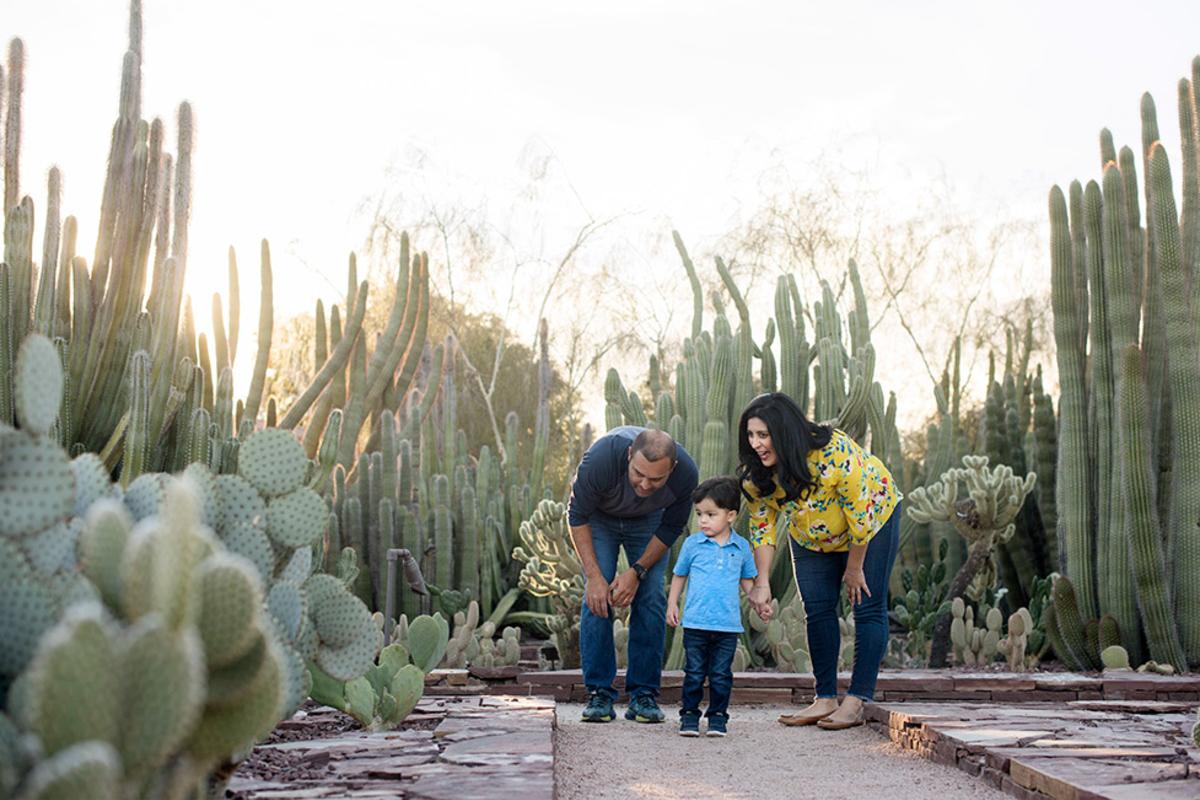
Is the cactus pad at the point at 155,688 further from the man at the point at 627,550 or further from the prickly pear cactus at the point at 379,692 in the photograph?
the man at the point at 627,550

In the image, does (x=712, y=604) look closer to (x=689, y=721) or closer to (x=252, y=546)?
(x=689, y=721)

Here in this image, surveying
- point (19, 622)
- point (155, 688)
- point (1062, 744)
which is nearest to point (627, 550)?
point (1062, 744)

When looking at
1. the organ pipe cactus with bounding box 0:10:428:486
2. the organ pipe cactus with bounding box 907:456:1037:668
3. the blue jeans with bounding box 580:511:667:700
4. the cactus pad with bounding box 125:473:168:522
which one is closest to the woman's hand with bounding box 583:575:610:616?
the blue jeans with bounding box 580:511:667:700

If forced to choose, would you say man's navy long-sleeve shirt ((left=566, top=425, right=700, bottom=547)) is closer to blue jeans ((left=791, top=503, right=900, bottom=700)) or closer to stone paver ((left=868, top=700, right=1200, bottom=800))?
blue jeans ((left=791, top=503, right=900, bottom=700))

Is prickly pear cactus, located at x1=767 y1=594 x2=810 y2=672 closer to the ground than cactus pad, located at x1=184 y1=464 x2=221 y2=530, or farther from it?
closer to the ground

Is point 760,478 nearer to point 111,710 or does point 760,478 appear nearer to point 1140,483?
point 1140,483

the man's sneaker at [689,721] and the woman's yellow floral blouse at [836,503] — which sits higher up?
the woman's yellow floral blouse at [836,503]

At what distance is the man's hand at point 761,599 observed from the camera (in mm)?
5709

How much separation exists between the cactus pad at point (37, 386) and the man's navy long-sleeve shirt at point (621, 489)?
327cm

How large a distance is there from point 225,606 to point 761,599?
368cm

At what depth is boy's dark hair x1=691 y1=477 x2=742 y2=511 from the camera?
5863 millimetres

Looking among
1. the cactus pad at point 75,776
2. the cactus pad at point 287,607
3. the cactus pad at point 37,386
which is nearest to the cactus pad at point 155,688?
the cactus pad at point 75,776

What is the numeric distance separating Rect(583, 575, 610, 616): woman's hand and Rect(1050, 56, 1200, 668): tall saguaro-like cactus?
11.5ft

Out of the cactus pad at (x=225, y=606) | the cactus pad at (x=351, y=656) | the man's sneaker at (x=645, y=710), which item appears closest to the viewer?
the cactus pad at (x=225, y=606)
